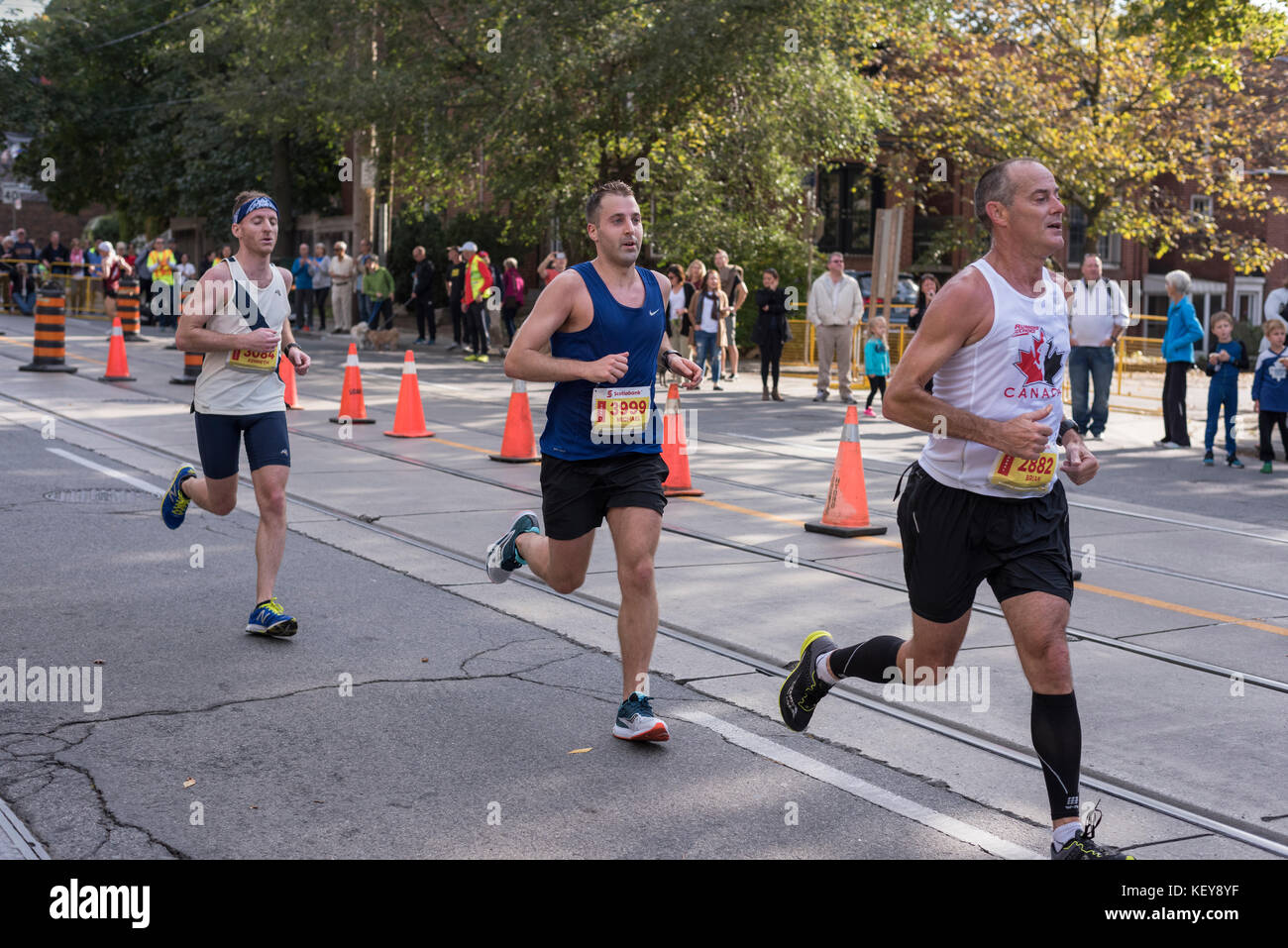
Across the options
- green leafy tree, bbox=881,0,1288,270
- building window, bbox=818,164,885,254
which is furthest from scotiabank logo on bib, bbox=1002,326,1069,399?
building window, bbox=818,164,885,254

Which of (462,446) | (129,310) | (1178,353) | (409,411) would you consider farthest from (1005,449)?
(129,310)

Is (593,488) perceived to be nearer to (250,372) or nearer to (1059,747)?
(1059,747)

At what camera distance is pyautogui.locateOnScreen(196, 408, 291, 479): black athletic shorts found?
6.86 metres

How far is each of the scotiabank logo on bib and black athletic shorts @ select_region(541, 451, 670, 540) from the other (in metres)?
1.43

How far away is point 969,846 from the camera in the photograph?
4285mm

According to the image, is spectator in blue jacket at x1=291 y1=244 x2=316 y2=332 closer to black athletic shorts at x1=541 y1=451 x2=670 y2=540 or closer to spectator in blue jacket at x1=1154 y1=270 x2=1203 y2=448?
spectator in blue jacket at x1=1154 y1=270 x2=1203 y2=448

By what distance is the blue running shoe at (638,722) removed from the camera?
5.16 metres

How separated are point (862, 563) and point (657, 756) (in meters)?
3.75

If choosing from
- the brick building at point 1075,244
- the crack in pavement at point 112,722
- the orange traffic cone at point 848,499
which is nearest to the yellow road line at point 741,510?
the orange traffic cone at point 848,499

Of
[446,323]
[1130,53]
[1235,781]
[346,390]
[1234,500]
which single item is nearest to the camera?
[1235,781]

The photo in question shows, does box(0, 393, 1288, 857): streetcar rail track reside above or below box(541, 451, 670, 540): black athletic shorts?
below

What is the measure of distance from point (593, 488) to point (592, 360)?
477mm
